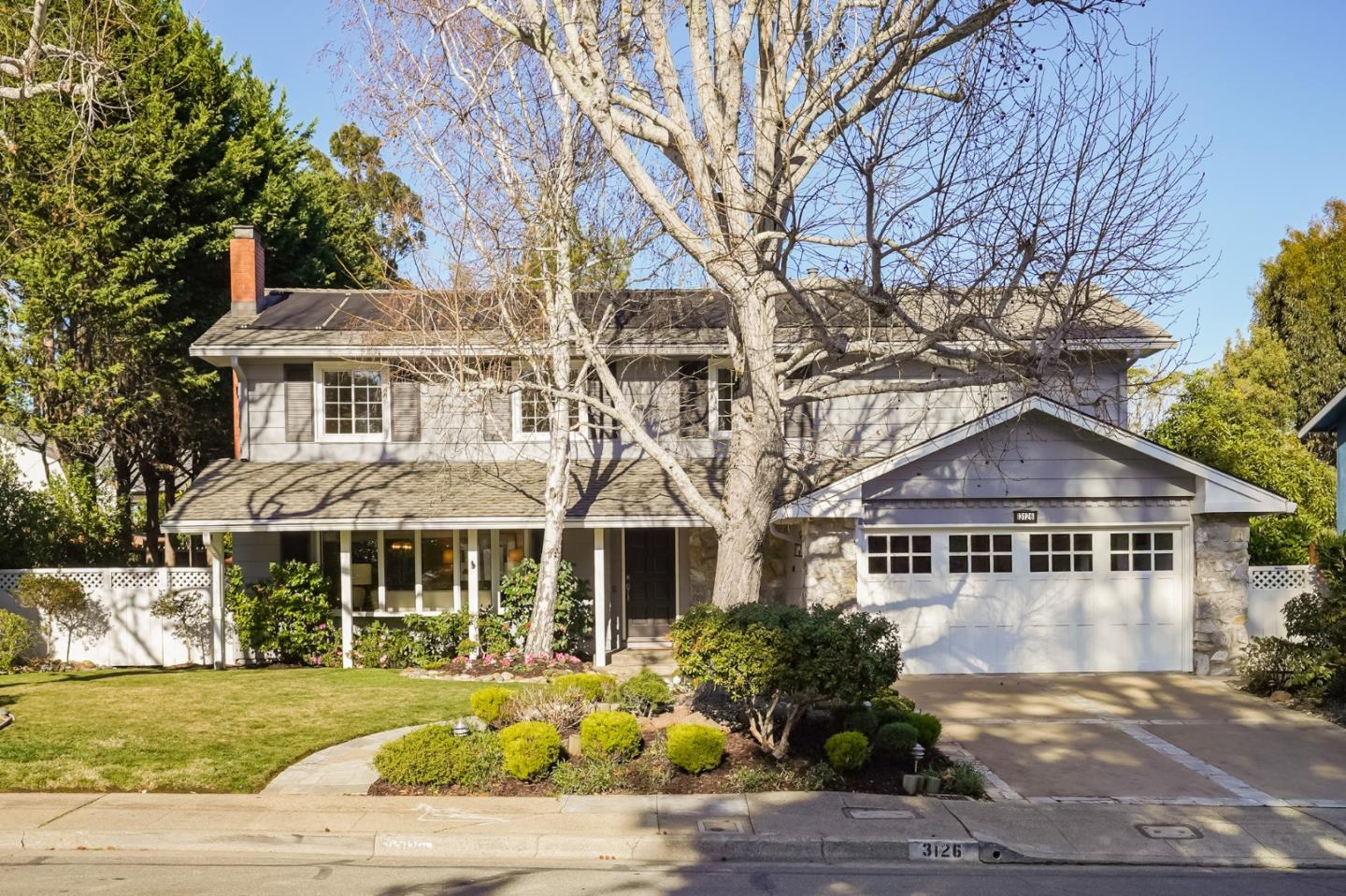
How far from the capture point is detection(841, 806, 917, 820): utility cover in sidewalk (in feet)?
28.5

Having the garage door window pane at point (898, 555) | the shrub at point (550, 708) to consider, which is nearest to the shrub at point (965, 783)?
the shrub at point (550, 708)

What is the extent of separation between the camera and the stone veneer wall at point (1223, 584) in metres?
15.0

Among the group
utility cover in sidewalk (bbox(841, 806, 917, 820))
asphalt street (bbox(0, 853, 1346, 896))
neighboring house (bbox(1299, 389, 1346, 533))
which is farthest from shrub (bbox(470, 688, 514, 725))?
neighboring house (bbox(1299, 389, 1346, 533))

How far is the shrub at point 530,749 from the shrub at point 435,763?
0.72 ft

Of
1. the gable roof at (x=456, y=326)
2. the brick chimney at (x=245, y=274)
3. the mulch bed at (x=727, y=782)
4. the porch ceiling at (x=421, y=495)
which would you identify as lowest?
the mulch bed at (x=727, y=782)

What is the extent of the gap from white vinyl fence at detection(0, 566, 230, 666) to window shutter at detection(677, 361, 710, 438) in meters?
7.92

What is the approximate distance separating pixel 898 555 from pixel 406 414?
335 inches

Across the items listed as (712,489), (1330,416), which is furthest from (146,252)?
(1330,416)

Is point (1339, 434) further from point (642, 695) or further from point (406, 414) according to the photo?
point (406, 414)

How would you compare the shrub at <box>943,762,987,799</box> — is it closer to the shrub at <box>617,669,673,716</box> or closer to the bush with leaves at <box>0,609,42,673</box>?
the shrub at <box>617,669,673,716</box>

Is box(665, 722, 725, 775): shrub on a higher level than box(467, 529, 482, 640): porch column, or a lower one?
lower

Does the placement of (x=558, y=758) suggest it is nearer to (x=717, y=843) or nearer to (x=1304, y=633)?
(x=717, y=843)

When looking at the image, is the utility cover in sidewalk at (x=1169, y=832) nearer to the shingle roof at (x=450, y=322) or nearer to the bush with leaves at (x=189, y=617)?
the shingle roof at (x=450, y=322)

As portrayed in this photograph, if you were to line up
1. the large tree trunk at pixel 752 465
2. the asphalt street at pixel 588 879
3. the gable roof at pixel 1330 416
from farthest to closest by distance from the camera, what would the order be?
the gable roof at pixel 1330 416 < the large tree trunk at pixel 752 465 < the asphalt street at pixel 588 879
